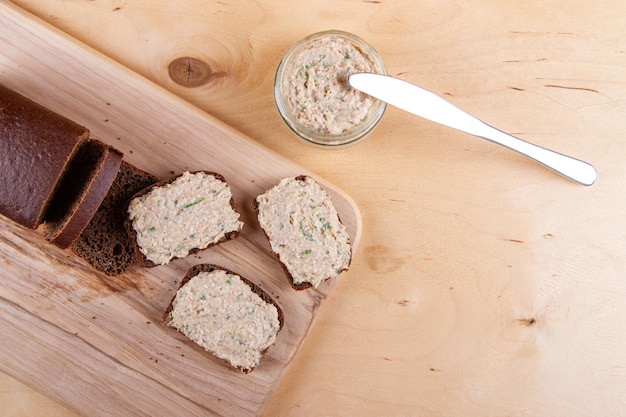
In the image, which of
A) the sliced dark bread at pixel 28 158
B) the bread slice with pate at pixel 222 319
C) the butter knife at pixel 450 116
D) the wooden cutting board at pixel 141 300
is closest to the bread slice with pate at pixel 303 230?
the wooden cutting board at pixel 141 300

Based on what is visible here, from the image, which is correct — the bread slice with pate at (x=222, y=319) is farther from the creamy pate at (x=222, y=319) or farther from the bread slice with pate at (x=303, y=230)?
the bread slice with pate at (x=303, y=230)

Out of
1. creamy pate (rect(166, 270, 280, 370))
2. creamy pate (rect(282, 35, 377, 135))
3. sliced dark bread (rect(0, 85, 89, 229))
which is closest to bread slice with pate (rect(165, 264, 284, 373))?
creamy pate (rect(166, 270, 280, 370))

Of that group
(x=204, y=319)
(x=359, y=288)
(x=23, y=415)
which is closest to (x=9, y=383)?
(x=23, y=415)

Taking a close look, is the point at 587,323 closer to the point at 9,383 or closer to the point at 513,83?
the point at 513,83

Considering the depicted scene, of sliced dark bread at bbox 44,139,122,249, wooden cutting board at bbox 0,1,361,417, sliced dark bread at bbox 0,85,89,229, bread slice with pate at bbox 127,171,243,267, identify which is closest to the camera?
sliced dark bread at bbox 0,85,89,229

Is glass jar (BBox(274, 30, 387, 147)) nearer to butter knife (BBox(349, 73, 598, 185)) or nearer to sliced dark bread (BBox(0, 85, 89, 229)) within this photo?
butter knife (BBox(349, 73, 598, 185))

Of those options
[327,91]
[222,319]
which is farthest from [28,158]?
[327,91]
